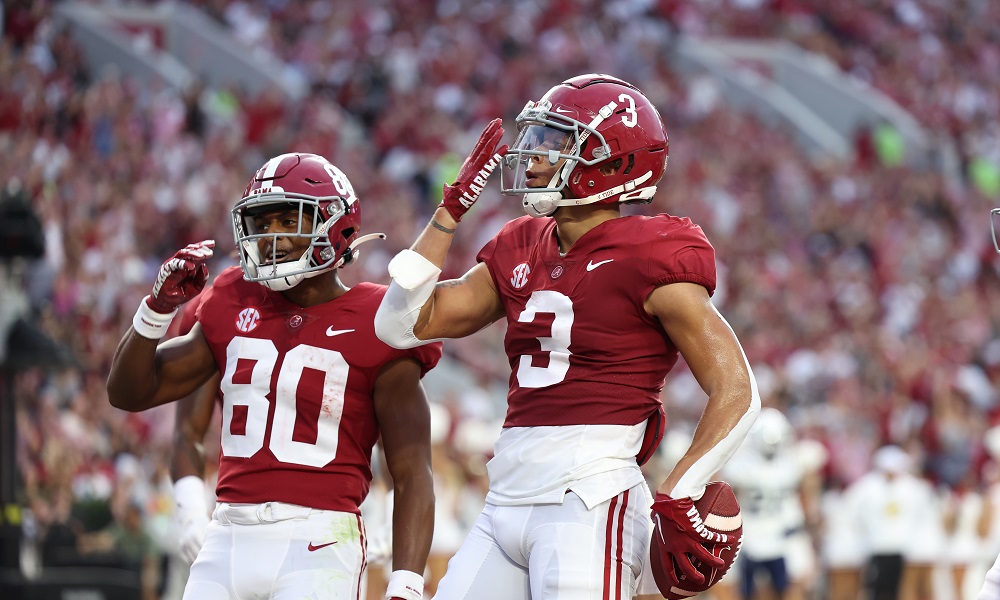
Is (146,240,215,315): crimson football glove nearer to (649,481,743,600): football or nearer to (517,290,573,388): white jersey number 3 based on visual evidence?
(517,290,573,388): white jersey number 3

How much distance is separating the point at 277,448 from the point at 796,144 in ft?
50.9

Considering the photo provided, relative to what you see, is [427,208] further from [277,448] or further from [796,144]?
[277,448]

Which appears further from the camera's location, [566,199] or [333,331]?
[333,331]

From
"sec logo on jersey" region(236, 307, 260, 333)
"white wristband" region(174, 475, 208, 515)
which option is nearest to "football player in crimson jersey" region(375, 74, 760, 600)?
"sec logo on jersey" region(236, 307, 260, 333)

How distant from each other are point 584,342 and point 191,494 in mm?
1451

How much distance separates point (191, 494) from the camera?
4633 mm

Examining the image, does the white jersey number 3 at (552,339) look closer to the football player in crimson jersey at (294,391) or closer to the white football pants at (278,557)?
the football player in crimson jersey at (294,391)

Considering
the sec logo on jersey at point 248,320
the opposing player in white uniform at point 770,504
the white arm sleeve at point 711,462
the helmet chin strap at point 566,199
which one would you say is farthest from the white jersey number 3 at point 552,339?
the opposing player in white uniform at point 770,504

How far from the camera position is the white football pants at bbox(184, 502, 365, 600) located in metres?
4.05

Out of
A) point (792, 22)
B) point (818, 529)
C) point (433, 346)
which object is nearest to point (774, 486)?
point (818, 529)

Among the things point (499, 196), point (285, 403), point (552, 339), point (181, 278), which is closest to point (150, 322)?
point (181, 278)

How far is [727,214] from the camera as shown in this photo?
16.0m

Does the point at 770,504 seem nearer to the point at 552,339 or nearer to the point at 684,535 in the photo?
the point at 552,339

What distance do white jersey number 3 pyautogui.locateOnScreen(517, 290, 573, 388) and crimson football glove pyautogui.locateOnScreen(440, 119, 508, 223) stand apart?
11.7 inches
